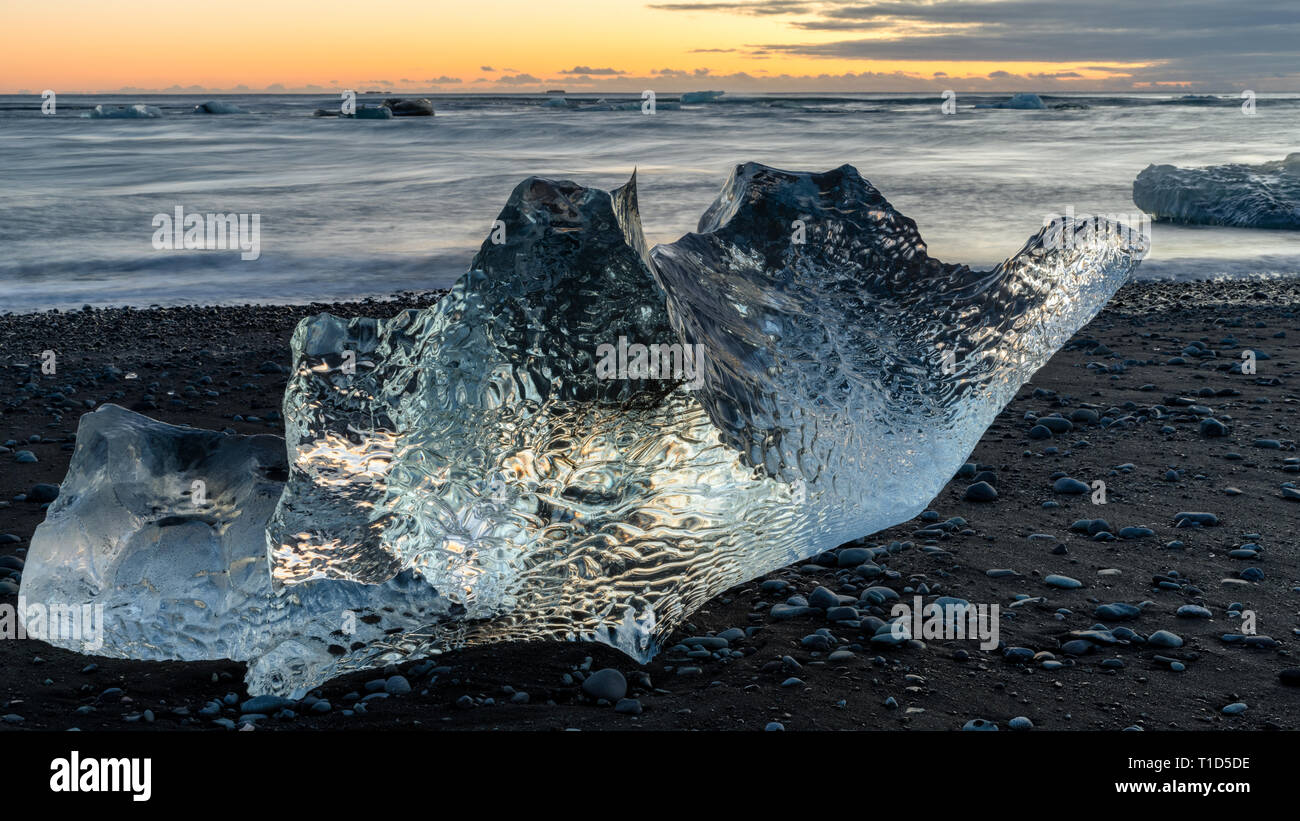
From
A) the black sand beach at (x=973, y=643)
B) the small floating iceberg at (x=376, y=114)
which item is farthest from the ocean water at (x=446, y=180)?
the black sand beach at (x=973, y=643)

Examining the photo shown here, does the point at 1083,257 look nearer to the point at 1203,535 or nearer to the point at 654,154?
the point at 1203,535

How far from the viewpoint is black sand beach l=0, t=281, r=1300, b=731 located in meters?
2.65

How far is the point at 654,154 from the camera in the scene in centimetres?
2747

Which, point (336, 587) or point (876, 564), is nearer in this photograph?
point (336, 587)

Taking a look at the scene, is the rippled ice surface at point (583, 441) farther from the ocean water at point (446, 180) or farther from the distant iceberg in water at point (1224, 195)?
the distant iceberg in water at point (1224, 195)

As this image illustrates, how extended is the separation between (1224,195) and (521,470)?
1597 cm

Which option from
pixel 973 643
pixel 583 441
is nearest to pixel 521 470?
pixel 583 441

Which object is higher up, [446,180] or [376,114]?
[376,114]

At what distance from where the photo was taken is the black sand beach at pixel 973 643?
2648 millimetres

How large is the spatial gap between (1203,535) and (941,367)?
1.25 m

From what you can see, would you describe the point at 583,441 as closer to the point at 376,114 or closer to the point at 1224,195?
the point at 1224,195

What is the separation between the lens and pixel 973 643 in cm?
304
